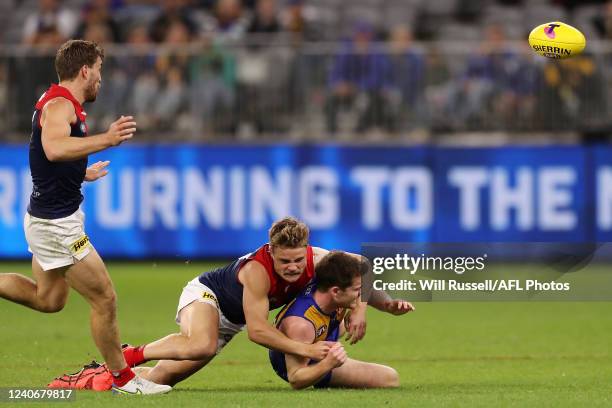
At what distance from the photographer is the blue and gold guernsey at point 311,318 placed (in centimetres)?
988

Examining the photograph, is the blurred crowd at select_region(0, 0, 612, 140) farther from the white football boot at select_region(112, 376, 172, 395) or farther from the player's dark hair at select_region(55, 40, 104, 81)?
the white football boot at select_region(112, 376, 172, 395)

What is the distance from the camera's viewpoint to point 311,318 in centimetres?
986

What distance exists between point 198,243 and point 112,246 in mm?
1314

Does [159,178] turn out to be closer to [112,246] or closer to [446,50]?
[112,246]

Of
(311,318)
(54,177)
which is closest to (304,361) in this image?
(311,318)

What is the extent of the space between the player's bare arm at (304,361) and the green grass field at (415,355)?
120 mm

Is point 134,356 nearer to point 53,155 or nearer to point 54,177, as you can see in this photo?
point 54,177

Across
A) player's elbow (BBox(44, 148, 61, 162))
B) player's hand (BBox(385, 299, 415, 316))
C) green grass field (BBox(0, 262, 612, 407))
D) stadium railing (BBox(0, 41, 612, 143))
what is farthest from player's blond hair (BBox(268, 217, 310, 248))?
stadium railing (BBox(0, 41, 612, 143))

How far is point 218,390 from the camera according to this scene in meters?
10.2

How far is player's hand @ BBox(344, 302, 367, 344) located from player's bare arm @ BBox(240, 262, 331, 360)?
228 mm

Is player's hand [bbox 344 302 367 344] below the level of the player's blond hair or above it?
below

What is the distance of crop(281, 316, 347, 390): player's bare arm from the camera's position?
9508 millimetres

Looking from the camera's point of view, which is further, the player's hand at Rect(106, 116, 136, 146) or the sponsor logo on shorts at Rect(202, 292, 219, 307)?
the sponsor logo on shorts at Rect(202, 292, 219, 307)

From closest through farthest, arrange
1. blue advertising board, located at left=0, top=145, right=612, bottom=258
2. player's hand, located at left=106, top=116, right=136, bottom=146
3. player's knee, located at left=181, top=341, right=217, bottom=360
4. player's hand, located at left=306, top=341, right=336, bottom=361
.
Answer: player's hand, located at left=106, top=116, right=136, bottom=146
player's hand, located at left=306, top=341, right=336, bottom=361
player's knee, located at left=181, top=341, right=217, bottom=360
blue advertising board, located at left=0, top=145, right=612, bottom=258
